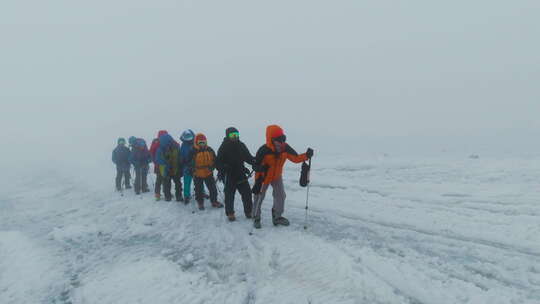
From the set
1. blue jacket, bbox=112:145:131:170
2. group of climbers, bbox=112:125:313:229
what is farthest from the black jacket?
blue jacket, bbox=112:145:131:170

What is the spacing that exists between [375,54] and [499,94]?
9513 centimetres

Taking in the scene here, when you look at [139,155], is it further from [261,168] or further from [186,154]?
[261,168]

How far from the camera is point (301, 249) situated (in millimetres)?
6676

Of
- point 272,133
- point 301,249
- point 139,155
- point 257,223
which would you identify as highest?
point 272,133

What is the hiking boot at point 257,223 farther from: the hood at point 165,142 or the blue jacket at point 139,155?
the blue jacket at point 139,155

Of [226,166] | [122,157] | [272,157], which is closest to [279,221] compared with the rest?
[272,157]

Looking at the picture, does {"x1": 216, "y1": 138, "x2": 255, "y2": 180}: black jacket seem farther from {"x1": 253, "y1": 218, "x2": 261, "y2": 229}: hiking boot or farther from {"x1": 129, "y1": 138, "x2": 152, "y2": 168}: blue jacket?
{"x1": 129, "y1": 138, "x2": 152, "y2": 168}: blue jacket

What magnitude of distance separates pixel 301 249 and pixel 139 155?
8.64 m

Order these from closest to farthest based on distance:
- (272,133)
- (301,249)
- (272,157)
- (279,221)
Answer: (301,249)
(272,133)
(272,157)
(279,221)

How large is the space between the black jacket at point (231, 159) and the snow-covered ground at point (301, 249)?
→ 3.89 feet

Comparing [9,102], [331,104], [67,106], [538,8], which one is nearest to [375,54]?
[538,8]

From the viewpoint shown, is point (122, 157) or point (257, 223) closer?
point (257, 223)

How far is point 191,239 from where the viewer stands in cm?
760

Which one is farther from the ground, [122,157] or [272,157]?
[272,157]
